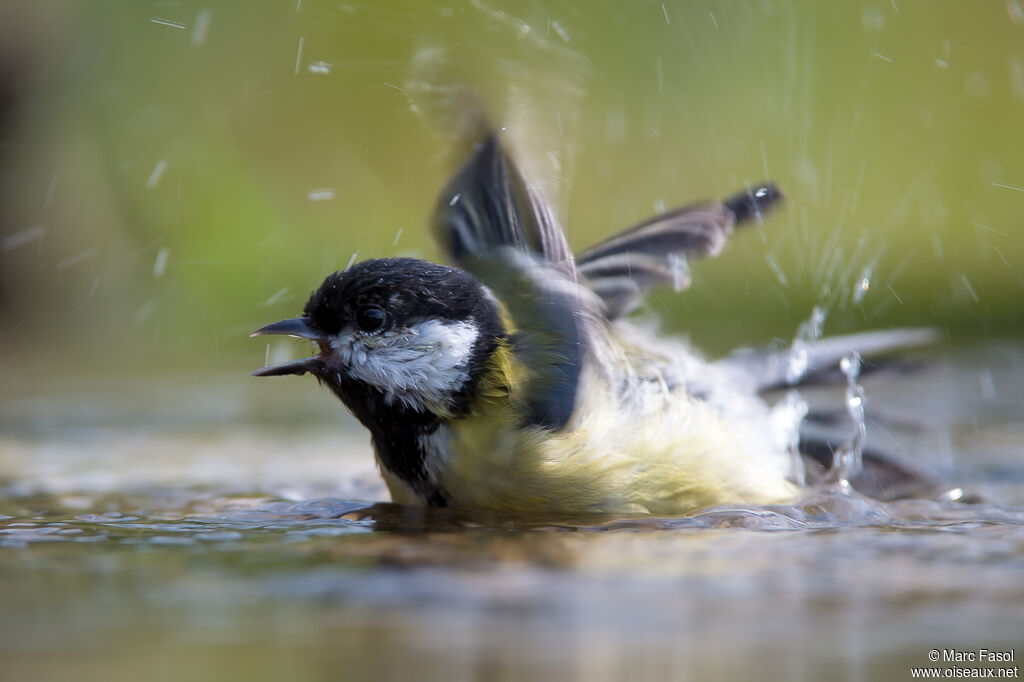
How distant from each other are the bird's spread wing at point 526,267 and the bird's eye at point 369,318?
0.25 metres

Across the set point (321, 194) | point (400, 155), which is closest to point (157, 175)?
point (321, 194)

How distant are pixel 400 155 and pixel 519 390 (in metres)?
3.38

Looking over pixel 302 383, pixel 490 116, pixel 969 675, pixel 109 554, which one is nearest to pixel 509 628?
pixel 969 675

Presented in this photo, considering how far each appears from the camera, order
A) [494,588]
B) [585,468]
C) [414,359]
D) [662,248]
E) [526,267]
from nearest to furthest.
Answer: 1. [494,588]
2. [585,468]
3. [414,359]
4. [526,267]
5. [662,248]

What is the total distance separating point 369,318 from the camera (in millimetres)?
1916

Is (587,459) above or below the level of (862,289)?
below

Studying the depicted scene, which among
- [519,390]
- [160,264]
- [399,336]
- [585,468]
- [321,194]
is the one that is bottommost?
[585,468]

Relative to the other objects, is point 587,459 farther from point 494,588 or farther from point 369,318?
point 494,588

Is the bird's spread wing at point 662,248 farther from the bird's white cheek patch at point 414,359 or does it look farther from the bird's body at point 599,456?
the bird's white cheek patch at point 414,359

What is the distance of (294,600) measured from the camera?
3.72ft

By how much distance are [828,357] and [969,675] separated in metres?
1.61

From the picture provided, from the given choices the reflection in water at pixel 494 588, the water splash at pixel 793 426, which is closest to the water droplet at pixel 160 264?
the reflection in water at pixel 494 588

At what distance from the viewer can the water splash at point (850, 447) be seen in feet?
7.64

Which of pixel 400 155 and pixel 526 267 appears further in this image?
pixel 400 155
